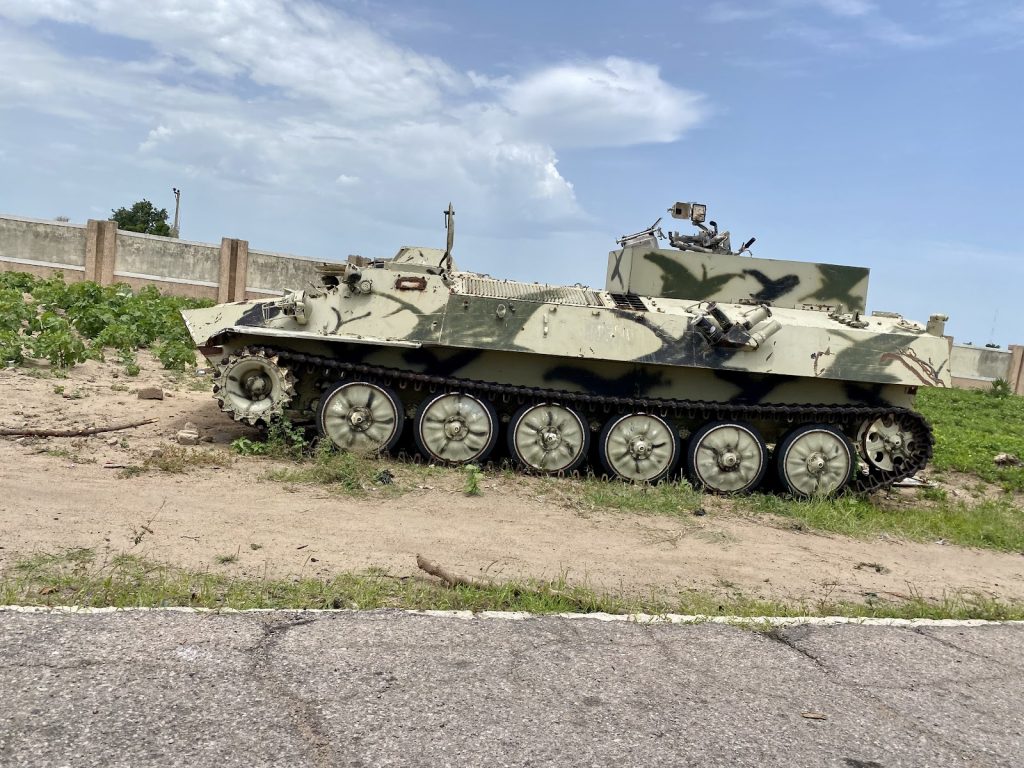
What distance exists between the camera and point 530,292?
411 inches

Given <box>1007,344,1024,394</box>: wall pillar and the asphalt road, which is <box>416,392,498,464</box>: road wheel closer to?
the asphalt road

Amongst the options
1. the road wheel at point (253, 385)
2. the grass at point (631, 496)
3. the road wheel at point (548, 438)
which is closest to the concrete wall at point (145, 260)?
the road wheel at point (253, 385)

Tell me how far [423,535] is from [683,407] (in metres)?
4.06

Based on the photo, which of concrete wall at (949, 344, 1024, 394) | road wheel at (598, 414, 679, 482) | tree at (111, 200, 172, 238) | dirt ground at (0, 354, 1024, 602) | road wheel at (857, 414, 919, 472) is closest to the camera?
dirt ground at (0, 354, 1024, 602)

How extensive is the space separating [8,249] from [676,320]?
952 inches

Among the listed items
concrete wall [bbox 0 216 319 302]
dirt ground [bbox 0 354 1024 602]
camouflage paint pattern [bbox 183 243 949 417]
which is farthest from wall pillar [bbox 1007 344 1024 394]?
dirt ground [bbox 0 354 1024 602]

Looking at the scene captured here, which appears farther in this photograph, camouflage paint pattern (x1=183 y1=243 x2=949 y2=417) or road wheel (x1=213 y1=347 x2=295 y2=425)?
camouflage paint pattern (x1=183 y1=243 x2=949 y2=417)

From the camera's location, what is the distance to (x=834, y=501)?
33.6 feet

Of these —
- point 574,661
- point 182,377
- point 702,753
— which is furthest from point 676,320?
point 182,377

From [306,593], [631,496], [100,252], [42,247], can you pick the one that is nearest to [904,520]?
[631,496]

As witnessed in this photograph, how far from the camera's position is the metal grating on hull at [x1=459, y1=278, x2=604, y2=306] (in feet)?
33.4

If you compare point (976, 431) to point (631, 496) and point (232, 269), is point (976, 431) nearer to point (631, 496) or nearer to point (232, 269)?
point (631, 496)

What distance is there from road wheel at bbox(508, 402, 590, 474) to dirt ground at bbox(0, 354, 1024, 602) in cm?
41

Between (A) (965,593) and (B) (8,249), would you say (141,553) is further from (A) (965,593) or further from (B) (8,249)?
(B) (8,249)
